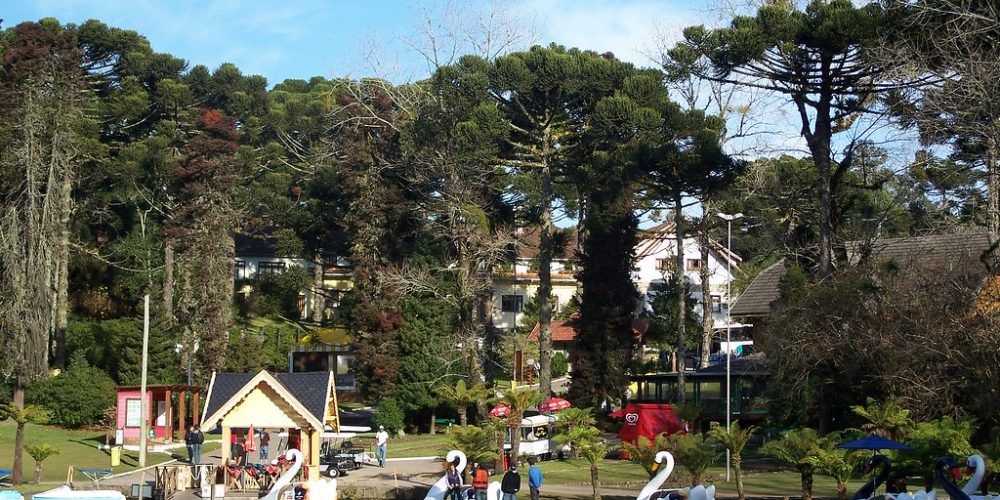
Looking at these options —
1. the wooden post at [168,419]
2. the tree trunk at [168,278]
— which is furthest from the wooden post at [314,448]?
the tree trunk at [168,278]

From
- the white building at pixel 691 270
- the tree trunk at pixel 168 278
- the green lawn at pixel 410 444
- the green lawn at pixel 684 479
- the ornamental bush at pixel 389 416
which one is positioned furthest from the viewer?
the white building at pixel 691 270

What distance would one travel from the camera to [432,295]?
5088 cm

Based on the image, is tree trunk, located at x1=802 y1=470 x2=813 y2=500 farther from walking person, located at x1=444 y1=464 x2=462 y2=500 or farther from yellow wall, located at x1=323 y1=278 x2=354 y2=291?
yellow wall, located at x1=323 y1=278 x2=354 y2=291

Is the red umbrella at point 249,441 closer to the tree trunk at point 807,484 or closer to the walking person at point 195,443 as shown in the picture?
the walking person at point 195,443

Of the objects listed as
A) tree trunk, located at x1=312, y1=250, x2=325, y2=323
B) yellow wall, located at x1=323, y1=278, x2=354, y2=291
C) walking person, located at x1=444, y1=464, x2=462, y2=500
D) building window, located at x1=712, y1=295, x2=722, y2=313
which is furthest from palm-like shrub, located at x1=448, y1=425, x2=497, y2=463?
building window, located at x1=712, y1=295, x2=722, y2=313

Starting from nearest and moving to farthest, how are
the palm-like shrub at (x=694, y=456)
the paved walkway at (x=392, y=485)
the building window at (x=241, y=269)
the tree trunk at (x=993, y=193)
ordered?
the palm-like shrub at (x=694, y=456), the paved walkway at (x=392, y=485), the tree trunk at (x=993, y=193), the building window at (x=241, y=269)

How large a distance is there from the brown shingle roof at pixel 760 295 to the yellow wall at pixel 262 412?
101 ft

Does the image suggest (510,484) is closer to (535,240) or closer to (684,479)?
(684,479)

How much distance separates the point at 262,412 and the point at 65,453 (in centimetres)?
1176

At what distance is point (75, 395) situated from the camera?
4688cm

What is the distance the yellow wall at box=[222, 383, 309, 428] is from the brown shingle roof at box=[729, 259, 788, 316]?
101ft

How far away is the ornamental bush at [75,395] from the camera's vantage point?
153 feet

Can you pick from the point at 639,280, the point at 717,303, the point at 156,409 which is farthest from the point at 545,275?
the point at 717,303

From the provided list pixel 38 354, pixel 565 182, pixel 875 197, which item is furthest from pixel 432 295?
pixel 875 197
